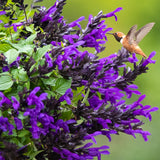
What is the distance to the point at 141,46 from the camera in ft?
20.1

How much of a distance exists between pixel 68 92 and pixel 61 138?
0.19 m

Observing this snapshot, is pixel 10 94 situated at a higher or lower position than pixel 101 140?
higher

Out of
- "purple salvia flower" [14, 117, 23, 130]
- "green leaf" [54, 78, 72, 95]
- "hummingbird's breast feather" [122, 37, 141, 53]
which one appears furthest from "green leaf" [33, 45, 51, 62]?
"hummingbird's breast feather" [122, 37, 141, 53]

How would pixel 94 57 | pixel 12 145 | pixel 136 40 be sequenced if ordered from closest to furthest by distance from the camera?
1. pixel 12 145
2. pixel 94 57
3. pixel 136 40

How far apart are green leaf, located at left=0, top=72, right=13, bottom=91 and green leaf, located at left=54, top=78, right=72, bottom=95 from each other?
0.64 feet

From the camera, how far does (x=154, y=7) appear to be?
6.51 m

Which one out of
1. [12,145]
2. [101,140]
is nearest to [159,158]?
[101,140]

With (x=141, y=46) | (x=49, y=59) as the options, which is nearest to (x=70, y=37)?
(x=49, y=59)

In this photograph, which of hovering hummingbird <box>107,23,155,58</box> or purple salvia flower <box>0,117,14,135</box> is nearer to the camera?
purple salvia flower <box>0,117,14,135</box>

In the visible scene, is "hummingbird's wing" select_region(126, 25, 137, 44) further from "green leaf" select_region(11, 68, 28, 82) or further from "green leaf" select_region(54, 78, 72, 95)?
"green leaf" select_region(11, 68, 28, 82)

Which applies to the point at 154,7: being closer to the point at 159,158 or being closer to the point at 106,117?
the point at 159,158

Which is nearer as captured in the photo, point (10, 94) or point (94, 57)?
point (10, 94)

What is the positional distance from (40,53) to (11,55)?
12 centimetres

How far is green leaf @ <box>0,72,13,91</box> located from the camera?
1.43 metres
